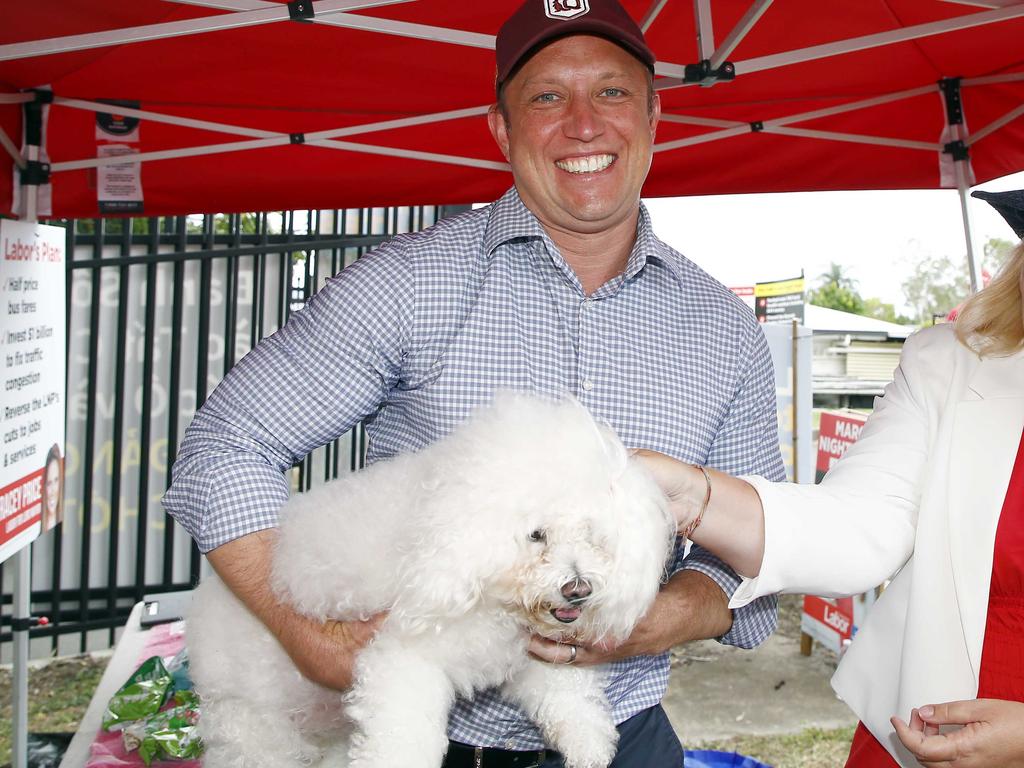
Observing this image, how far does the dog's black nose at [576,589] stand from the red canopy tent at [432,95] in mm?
1838

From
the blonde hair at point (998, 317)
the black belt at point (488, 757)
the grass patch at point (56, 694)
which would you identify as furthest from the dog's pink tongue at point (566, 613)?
the grass patch at point (56, 694)

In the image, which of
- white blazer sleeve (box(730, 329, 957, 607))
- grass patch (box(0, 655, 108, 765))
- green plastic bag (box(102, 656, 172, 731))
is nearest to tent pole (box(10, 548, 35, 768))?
green plastic bag (box(102, 656, 172, 731))

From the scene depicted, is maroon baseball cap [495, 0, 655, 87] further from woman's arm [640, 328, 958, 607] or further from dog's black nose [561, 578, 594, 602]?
dog's black nose [561, 578, 594, 602]

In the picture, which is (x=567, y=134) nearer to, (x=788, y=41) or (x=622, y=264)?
(x=622, y=264)

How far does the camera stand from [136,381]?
636 centimetres

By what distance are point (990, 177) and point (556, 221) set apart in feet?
8.66

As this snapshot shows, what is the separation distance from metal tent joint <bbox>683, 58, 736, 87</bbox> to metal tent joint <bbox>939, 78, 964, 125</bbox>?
117 centimetres

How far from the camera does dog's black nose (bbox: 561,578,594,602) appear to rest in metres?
1.52

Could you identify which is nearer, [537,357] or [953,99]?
[537,357]

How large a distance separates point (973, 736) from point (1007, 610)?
0.27 meters

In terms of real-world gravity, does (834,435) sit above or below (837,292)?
below

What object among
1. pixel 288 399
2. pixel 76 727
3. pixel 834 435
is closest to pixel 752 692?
pixel 834 435

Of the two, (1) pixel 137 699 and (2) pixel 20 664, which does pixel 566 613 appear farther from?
(2) pixel 20 664

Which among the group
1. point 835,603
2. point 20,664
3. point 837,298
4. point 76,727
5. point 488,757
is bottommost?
point 76,727
